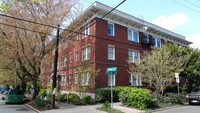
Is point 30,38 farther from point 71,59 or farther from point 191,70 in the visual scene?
point 191,70

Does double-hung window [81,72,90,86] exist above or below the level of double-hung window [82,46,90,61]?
below

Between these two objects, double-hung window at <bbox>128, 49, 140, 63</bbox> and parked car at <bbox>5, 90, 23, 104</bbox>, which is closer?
parked car at <bbox>5, 90, 23, 104</bbox>

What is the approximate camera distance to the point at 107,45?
17.8m

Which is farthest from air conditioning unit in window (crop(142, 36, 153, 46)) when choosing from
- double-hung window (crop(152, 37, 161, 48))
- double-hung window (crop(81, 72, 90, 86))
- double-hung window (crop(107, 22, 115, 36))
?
double-hung window (crop(81, 72, 90, 86))

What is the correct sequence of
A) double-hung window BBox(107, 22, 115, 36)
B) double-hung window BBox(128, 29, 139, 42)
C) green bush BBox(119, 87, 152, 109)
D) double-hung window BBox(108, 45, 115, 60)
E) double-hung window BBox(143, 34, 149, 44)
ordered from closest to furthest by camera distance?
green bush BBox(119, 87, 152, 109)
double-hung window BBox(108, 45, 115, 60)
double-hung window BBox(107, 22, 115, 36)
double-hung window BBox(128, 29, 139, 42)
double-hung window BBox(143, 34, 149, 44)

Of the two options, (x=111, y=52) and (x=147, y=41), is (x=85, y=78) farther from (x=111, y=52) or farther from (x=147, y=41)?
(x=147, y=41)

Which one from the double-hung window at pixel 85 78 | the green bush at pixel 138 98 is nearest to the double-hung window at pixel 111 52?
the double-hung window at pixel 85 78

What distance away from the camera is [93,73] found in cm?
1472

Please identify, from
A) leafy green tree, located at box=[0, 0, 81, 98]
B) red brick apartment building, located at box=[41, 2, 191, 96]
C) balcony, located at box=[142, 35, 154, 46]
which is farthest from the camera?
balcony, located at box=[142, 35, 154, 46]

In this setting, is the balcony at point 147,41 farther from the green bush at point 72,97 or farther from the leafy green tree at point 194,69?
the green bush at point 72,97

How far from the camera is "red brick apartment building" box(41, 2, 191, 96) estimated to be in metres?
16.8

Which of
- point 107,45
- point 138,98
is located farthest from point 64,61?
point 138,98

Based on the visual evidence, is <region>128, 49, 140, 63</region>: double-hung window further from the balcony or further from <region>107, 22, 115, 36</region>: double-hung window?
<region>107, 22, 115, 36</region>: double-hung window

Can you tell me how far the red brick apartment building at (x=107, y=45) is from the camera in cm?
1684
